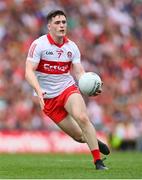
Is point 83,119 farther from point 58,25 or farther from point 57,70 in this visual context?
point 58,25

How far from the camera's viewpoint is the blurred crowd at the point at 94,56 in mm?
20406

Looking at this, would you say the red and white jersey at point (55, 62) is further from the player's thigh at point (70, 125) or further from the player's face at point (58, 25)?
the player's thigh at point (70, 125)

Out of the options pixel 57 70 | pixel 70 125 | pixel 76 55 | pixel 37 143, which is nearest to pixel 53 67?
pixel 57 70

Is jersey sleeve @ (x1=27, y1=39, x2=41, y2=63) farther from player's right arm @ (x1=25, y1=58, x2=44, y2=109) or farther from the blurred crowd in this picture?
the blurred crowd

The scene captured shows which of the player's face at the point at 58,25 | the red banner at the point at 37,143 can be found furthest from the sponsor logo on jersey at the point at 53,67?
the red banner at the point at 37,143

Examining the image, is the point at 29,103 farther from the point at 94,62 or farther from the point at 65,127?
the point at 65,127

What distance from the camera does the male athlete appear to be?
35.2 ft

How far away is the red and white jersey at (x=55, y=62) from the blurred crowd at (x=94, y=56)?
9.04m

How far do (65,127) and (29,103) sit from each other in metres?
9.28

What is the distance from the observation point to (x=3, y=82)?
2031 cm

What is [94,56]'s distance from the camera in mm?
22219

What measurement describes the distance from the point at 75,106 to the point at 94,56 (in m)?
11.9

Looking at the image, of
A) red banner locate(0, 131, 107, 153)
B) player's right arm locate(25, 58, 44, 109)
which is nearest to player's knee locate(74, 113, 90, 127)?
player's right arm locate(25, 58, 44, 109)

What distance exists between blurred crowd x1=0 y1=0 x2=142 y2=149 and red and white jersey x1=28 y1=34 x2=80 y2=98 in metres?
9.04
